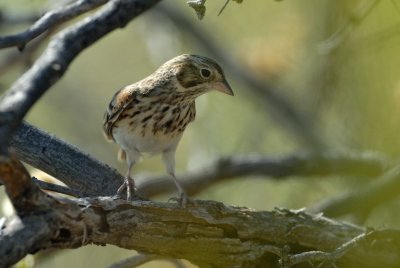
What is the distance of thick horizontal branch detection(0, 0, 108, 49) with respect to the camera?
3.56 meters

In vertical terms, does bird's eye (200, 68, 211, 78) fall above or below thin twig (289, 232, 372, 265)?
above

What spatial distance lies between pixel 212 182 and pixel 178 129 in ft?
5.13

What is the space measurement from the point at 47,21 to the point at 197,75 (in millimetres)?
1464

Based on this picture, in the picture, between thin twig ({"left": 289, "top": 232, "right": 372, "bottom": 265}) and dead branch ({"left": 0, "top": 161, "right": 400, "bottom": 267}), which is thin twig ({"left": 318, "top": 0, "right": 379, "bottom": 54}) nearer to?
dead branch ({"left": 0, "top": 161, "right": 400, "bottom": 267})

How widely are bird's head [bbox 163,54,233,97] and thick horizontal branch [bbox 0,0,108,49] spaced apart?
98 cm

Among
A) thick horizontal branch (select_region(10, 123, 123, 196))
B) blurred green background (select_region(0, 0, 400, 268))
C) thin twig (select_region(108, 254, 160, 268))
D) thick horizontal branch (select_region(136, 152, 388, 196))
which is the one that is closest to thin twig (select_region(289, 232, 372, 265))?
blurred green background (select_region(0, 0, 400, 268))

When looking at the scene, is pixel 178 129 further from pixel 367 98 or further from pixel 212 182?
pixel 212 182

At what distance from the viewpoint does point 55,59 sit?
3189 mm

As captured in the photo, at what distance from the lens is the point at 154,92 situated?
5.21m

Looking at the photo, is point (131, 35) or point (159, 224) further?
point (131, 35)

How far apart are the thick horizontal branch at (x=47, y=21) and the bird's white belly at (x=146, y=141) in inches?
44.3

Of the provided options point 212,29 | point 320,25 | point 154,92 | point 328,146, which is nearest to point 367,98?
point 154,92

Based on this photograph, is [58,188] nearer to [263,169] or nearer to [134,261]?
[134,261]

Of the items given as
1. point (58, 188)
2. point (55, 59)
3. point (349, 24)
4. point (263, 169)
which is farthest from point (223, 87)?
point (55, 59)
